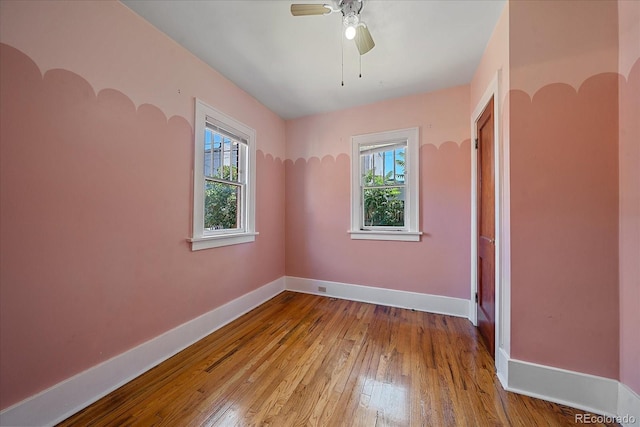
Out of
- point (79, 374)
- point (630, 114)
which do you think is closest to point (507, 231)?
point (630, 114)

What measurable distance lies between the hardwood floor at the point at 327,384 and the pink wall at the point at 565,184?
42cm

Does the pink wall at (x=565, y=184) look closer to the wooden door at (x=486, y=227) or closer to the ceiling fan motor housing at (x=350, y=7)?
the wooden door at (x=486, y=227)

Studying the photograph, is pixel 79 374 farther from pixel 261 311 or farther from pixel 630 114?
pixel 630 114

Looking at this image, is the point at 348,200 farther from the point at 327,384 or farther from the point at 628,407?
the point at 628,407

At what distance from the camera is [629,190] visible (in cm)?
132

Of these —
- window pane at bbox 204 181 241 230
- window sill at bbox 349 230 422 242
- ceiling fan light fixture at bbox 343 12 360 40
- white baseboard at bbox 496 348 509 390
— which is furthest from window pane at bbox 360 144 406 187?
white baseboard at bbox 496 348 509 390

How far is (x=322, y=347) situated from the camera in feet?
6.75

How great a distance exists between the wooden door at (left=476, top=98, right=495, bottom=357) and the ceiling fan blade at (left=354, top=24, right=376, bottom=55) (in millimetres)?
1144

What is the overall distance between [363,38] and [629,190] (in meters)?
1.91

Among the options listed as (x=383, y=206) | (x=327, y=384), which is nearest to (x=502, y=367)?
(x=327, y=384)

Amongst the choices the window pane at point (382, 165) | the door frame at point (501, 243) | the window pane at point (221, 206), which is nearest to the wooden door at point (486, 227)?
the door frame at point (501, 243)

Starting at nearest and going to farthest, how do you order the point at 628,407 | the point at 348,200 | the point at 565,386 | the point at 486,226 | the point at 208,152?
1. the point at 628,407
2. the point at 565,386
3. the point at 486,226
4. the point at 208,152
5. the point at 348,200

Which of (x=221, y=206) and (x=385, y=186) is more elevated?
(x=385, y=186)

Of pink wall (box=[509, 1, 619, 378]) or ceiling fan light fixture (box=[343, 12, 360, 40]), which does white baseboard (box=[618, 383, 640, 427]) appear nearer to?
pink wall (box=[509, 1, 619, 378])
